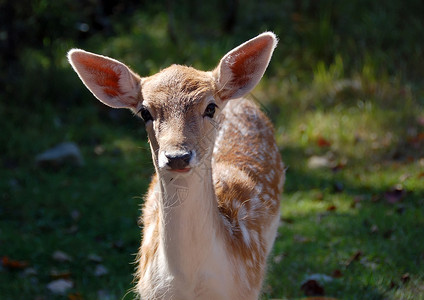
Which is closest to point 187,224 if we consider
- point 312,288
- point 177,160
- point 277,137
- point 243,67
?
point 177,160

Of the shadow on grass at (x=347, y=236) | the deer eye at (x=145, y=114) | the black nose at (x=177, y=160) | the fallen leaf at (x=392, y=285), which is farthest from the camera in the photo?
the shadow on grass at (x=347, y=236)

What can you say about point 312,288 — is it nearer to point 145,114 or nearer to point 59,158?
point 145,114

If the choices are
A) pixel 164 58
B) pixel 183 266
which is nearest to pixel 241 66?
pixel 183 266

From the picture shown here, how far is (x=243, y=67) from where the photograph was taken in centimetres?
382

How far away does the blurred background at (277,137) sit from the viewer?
5406 millimetres

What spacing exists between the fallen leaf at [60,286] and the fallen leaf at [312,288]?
1798mm

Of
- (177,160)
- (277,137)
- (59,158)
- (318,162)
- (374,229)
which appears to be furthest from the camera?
(277,137)

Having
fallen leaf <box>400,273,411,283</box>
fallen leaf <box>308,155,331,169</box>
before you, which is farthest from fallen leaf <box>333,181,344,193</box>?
fallen leaf <box>400,273,411,283</box>

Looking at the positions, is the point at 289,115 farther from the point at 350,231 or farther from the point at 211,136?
the point at 211,136

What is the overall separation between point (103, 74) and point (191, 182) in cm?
87

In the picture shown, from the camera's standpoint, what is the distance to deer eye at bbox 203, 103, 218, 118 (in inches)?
142

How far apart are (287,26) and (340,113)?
2240 mm

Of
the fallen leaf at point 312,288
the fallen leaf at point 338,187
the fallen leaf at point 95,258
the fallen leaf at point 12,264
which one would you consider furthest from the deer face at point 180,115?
the fallen leaf at point 338,187

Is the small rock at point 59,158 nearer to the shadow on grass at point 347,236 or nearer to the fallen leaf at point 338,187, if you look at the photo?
the shadow on grass at point 347,236
